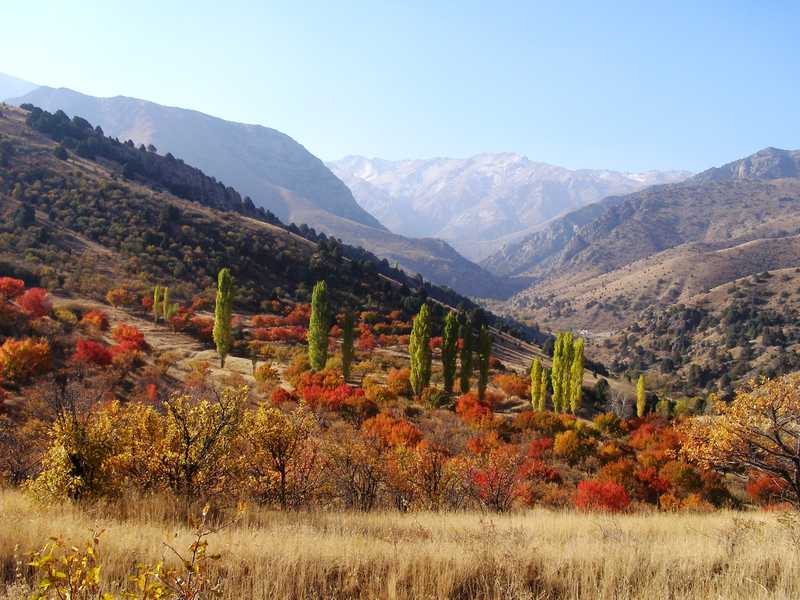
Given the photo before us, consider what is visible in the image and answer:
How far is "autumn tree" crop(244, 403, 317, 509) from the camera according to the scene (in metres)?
14.2

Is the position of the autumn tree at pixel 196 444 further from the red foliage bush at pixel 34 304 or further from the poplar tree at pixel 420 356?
the red foliage bush at pixel 34 304

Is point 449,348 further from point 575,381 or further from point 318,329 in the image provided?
point 575,381

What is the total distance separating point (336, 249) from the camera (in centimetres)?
9612

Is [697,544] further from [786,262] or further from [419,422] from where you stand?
[786,262]

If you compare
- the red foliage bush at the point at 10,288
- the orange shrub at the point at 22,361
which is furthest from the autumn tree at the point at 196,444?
the red foliage bush at the point at 10,288

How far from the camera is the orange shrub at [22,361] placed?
2894 centimetres

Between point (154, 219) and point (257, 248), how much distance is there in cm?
1668

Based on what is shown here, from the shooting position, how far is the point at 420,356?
141 feet

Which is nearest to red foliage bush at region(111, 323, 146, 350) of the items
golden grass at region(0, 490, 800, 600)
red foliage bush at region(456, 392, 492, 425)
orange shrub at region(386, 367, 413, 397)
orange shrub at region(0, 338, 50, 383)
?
orange shrub at region(0, 338, 50, 383)

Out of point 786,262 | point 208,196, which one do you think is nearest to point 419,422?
point 208,196

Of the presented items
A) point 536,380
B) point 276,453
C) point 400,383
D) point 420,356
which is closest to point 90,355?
point 400,383

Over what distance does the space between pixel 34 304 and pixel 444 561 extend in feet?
152

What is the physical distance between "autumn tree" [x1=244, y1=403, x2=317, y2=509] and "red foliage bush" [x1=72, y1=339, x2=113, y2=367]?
23611 millimetres

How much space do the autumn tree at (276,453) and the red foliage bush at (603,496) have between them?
471 inches
